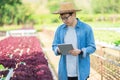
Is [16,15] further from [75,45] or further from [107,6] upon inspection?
[75,45]

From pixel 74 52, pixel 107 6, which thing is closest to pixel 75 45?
pixel 74 52

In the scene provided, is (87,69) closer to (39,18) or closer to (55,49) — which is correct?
(55,49)

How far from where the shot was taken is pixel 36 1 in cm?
16250

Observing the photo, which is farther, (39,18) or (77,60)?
(39,18)

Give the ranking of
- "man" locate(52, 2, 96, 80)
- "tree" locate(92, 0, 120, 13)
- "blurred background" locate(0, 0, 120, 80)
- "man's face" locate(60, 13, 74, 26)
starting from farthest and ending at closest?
"tree" locate(92, 0, 120, 13)
"blurred background" locate(0, 0, 120, 80)
"man" locate(52, 2, 96, 80)
"man's face" locate(60, 13, 74, 26)

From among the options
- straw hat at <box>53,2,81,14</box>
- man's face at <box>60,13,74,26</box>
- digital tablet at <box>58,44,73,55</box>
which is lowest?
digital tablet at <box>58,44,73,55</box>

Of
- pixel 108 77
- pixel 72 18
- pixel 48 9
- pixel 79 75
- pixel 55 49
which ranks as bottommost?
pixel 48 9

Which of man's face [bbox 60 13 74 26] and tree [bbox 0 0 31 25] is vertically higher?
man's face [bbox 60 13 74 26]

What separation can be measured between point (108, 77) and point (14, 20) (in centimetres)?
7929

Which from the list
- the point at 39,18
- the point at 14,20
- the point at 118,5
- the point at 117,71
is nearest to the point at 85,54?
the point at 117,71

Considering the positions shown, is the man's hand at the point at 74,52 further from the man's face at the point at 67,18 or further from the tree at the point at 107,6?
the tree at the point at 107,6

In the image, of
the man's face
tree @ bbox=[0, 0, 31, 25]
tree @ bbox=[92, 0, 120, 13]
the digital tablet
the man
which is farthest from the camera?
tree @ bbox=[92, 0, 120, 13]

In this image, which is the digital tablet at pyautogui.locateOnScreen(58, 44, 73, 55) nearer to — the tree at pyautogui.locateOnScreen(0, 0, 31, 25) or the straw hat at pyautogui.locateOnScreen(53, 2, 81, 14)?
the straw hat at pyautogui.locateOnScreen(53, 2, 81, 14)

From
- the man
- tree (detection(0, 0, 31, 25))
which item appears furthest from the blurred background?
the man
